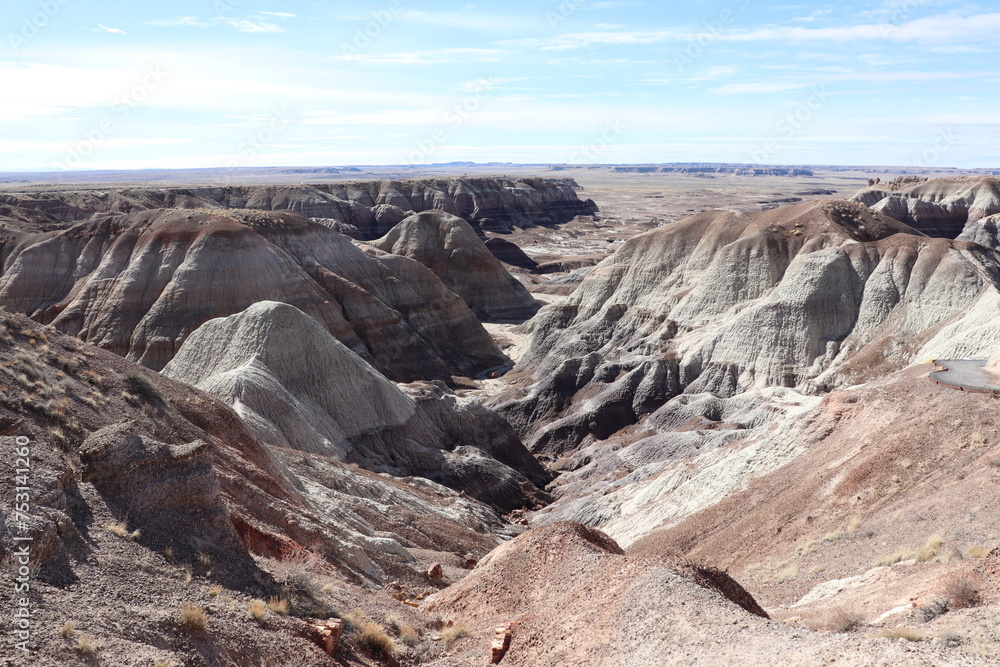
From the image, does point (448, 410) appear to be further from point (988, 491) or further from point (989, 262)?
point (989, 262)

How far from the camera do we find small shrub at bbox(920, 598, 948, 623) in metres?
10.6

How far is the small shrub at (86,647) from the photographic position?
8.14 m

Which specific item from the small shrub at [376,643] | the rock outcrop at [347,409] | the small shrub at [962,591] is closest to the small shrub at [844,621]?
the small shrub at [962,591]

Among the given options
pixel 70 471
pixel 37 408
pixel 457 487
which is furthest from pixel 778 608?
pixel 457 487

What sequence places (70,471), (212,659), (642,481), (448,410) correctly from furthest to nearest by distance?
1. (448,410)
2. (642,481)
3. (70,471)
4. (212,659)

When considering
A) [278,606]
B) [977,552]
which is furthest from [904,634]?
[278,606]

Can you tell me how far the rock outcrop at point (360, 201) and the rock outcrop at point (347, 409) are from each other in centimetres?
6662

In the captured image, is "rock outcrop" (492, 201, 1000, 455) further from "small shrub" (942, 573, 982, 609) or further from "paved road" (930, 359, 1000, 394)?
"small shrub" (942, 573, 982, 609)

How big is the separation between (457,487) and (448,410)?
5509 millimetres

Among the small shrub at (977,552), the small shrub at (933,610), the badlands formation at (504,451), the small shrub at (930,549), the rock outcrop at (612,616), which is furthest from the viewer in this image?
the small shrub at (930,549)

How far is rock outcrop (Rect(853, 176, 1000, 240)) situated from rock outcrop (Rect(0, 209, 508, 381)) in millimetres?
69899

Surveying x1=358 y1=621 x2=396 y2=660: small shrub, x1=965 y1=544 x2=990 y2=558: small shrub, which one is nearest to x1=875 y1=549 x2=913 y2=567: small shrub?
x1=965 y1=544 x2=990 y2=558: small shrub

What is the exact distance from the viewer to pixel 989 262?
42.2 meters

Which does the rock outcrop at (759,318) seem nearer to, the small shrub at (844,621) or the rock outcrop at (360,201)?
the small shrub at (844,621)
